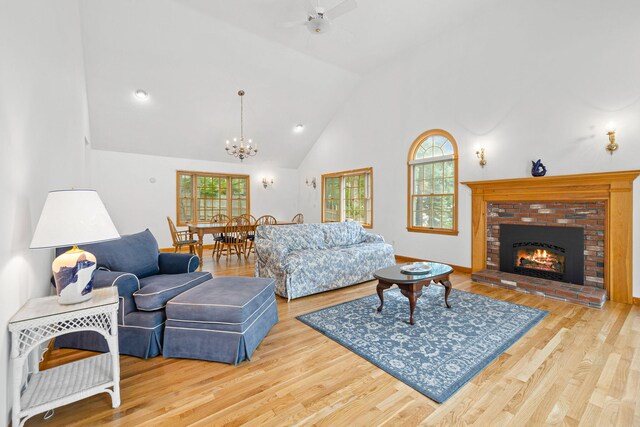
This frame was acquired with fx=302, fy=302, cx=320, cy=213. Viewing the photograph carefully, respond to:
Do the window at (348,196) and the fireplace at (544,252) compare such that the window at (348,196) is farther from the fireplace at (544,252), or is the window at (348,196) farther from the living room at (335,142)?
the fireplace at (544,252)

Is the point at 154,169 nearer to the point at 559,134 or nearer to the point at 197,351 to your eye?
the point at 197,351

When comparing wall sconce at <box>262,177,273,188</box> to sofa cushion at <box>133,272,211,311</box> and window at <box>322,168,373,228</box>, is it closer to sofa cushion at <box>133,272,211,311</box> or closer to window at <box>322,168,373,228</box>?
window at <box>322,168,373,228</box>

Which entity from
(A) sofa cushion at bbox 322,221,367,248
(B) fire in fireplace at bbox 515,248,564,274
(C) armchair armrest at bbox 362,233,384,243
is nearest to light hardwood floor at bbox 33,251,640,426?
(B) fire in fireplace at bbox 515,248,564,274

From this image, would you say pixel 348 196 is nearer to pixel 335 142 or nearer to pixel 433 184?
pixel 335 142

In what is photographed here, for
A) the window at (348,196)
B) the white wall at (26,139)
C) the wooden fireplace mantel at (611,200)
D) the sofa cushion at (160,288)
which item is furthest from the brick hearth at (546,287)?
the white wall at (26,139)

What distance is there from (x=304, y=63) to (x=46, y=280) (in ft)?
18.2

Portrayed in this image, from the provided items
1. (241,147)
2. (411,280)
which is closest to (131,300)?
(411,280)

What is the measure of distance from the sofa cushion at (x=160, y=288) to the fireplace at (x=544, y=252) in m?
4.30

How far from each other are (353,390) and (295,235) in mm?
2609

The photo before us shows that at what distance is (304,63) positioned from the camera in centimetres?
618

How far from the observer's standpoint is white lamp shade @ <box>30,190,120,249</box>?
159 cm

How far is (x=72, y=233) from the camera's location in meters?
1.63

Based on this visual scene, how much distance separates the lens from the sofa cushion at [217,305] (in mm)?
2256

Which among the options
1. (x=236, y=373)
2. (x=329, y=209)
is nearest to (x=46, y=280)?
(x=236, y=373)
